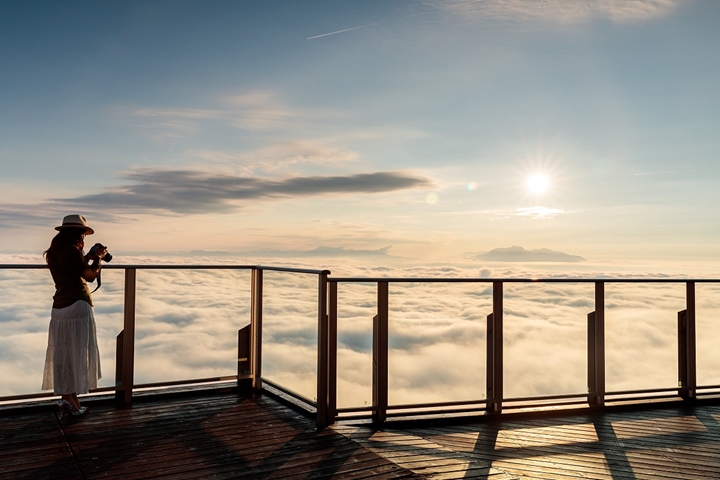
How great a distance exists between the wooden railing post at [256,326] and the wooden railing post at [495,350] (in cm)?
227

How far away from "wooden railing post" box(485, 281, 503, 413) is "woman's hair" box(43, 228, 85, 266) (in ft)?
12.0

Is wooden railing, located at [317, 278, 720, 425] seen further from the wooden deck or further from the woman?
the woman

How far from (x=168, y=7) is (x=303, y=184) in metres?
5.38

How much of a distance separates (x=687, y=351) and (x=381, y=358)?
3480 mm

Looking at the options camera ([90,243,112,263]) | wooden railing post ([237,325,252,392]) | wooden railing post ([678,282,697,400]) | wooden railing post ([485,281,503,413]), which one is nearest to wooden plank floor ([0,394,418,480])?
wooden railing post ([237,325,252,392])

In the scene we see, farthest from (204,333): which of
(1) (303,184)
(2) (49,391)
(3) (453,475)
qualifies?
(1) (303,184)

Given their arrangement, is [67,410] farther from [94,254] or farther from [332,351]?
[332,351]

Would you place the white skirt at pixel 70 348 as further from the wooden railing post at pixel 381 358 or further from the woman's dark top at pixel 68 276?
the wooden railing post at pixel 381 358

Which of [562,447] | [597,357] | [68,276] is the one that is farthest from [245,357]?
[597,357]

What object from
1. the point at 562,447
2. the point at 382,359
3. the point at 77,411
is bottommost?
the point at 562,447

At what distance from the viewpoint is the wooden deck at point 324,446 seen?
3938 millimetres

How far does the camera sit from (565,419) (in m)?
5.57

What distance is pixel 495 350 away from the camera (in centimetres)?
558

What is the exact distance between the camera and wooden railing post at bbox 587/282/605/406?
5.94 meters
